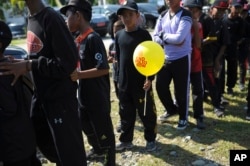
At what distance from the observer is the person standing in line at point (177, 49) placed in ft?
14.5

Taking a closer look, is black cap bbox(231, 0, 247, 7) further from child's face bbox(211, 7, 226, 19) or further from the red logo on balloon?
the red logo on balloon

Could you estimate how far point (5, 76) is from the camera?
2.40 meters

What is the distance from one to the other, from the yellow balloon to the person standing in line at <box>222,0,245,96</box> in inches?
106

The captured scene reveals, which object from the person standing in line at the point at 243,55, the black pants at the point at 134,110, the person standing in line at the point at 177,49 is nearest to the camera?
the black pants at the point at 134,110

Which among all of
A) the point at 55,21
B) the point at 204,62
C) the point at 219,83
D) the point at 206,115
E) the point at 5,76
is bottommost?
the point at 206,115

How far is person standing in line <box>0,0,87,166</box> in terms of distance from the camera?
243 cm

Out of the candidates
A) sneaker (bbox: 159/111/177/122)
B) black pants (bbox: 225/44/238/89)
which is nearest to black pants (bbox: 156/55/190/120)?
sneaker (bbox: 159/111/177/122)

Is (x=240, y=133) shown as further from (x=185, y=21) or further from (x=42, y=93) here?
(x=42, y=93)

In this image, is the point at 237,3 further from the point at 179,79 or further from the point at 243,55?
the point at 179,79

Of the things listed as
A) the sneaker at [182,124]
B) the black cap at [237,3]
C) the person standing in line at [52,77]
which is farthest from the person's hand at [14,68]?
the black cap at [237,3]

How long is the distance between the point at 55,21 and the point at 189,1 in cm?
283

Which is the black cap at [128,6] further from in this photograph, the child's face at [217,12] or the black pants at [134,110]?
the child's face at [217,12]

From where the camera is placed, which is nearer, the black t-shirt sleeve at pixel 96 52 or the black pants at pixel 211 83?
the black t-shirt sleeve at pixel 96 52

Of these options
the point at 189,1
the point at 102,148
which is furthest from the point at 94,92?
the point at 189,1
